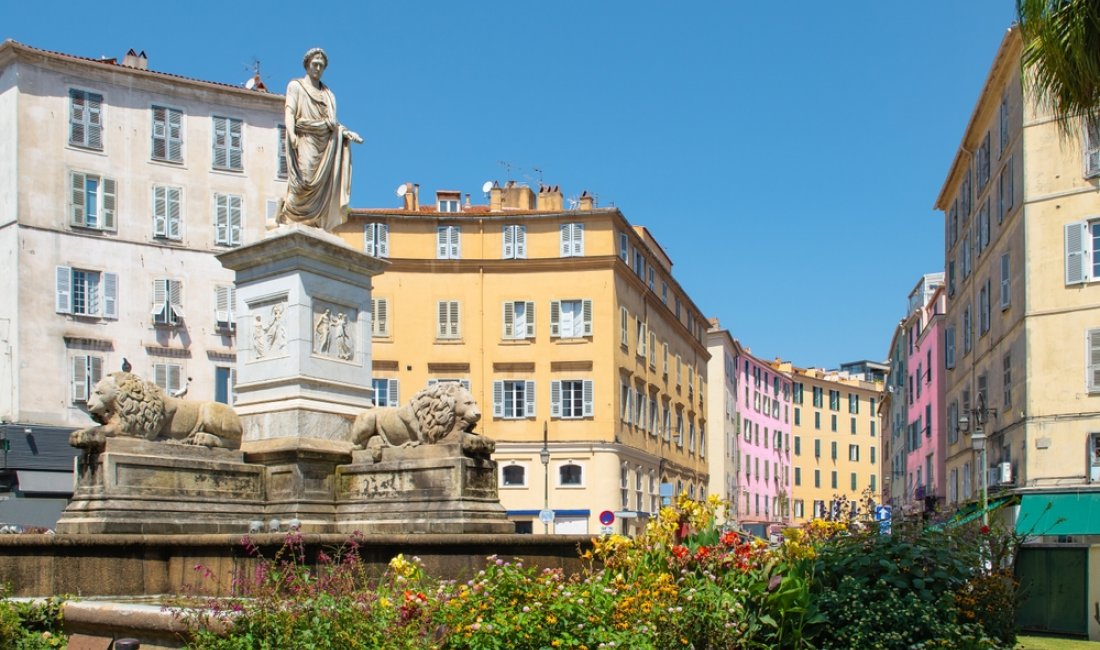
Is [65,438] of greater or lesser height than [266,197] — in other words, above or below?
below

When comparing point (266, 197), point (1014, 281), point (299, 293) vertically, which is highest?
point (266, 197)

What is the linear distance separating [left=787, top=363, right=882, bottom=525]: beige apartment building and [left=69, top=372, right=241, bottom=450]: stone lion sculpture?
95.6 metres

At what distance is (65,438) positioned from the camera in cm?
4009

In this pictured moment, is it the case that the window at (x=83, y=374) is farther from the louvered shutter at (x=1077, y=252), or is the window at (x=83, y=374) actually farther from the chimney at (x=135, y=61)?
the louvered shutter at (x=1077, y=252)

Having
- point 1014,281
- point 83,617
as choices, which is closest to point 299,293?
point 83,617

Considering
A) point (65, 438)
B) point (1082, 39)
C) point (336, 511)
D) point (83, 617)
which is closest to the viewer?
point (83, 617)

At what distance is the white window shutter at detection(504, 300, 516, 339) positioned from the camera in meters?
56.2

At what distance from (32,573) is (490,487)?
4342 mm

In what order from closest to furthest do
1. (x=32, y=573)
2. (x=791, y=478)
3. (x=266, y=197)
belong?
(x=32, y=573), (x=266, y=197), (x=791, y=478)

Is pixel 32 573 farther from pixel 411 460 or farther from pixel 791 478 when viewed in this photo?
pixel 791 478

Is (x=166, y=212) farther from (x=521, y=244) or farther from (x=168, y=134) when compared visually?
(x=521, y=244)

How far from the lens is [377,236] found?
56.7 m

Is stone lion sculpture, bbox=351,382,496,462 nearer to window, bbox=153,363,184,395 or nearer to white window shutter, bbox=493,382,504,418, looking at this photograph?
window, bbox=153,363,184,395

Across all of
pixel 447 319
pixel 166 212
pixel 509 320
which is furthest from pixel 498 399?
pixel 166 212
